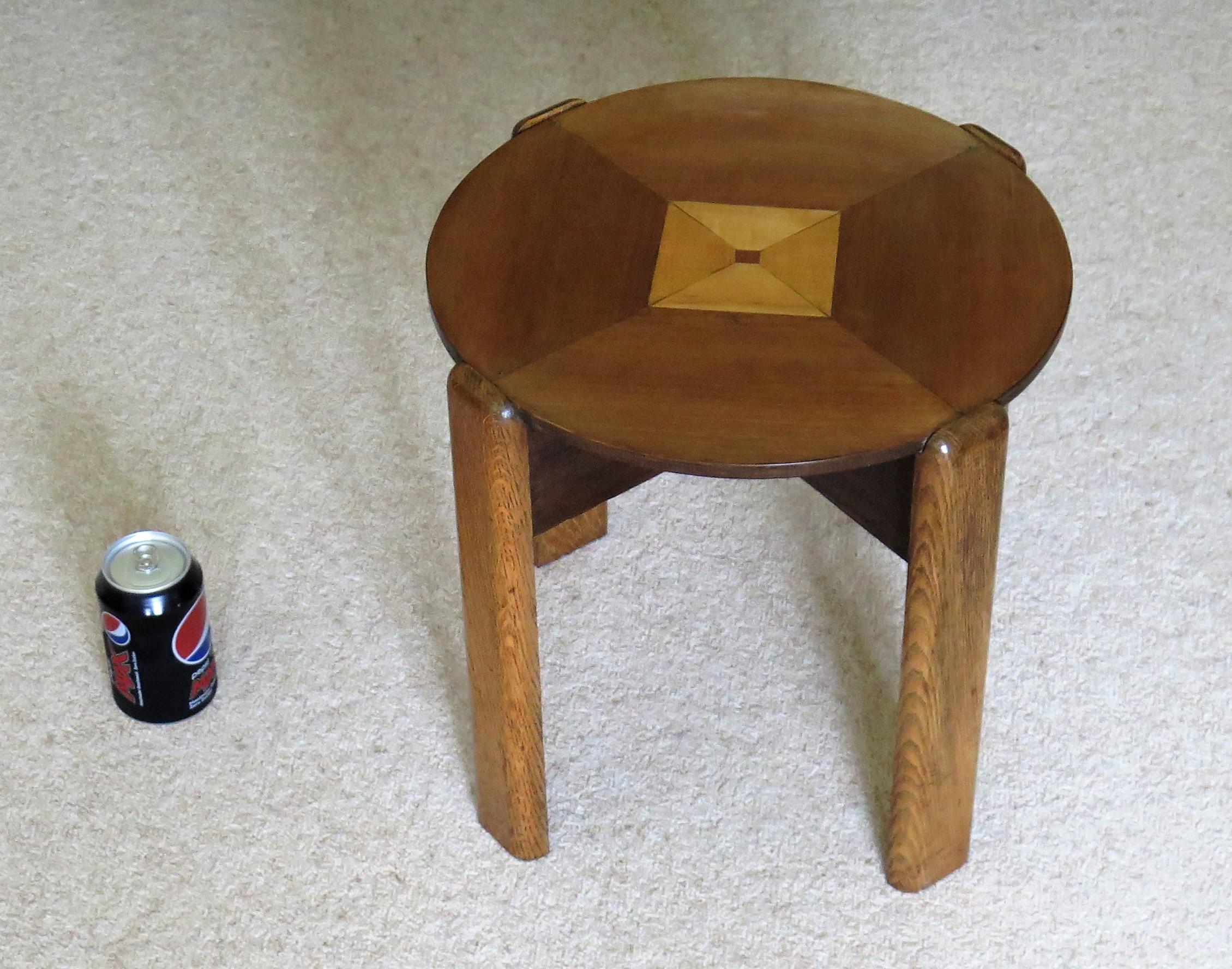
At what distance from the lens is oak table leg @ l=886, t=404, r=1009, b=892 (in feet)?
3.57

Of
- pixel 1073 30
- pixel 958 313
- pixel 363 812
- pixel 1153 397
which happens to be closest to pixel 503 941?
pixel 363 812

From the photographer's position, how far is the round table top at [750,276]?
3.54ft

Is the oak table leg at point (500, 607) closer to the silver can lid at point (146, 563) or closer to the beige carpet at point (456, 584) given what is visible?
the beige carpet at point (456, 584)

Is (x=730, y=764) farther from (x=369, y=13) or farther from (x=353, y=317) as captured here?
(x=369, y=13)

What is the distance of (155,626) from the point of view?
1344 millimetres

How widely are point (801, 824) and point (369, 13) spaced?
1527 millimetres

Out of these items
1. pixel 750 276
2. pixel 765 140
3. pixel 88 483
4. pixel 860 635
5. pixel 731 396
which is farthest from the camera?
pixel 88 483

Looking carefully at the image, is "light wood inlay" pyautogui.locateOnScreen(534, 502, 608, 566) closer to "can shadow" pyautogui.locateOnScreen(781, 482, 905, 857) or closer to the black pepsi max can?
"can shadow" pyautogui.locateOnScreen(781, 482, 905, 857)

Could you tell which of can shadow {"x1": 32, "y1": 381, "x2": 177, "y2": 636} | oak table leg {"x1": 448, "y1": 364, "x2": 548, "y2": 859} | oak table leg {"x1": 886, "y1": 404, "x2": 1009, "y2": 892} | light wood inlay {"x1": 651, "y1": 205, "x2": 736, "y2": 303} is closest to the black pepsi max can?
can shadow {"x1": 32, "y1": 381, "x2": 177, "y2": 636}

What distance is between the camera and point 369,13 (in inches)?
92.6

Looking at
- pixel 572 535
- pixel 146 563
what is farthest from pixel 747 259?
pixel 146 563

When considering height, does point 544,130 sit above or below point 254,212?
above

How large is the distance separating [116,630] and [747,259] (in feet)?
2.10

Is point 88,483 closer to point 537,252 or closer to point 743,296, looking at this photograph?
point 537,252
